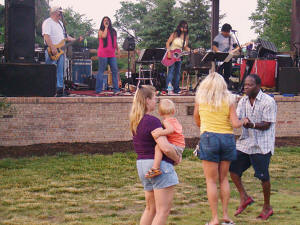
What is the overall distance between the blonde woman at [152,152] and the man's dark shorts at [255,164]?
1.71 meters

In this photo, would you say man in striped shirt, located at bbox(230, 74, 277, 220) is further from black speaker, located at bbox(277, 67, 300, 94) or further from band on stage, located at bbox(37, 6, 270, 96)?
black speaker, located at bbox(277, 67, 300, 94)

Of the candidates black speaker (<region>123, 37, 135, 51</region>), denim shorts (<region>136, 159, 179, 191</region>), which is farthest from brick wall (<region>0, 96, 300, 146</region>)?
denim shorts (<region>136, 159, 179, 191</region>)

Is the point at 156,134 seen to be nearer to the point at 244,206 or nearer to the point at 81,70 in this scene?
the point at 244,206

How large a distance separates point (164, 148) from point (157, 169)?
0.66 ft

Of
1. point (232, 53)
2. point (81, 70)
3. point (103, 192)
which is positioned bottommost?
point (103, 192)

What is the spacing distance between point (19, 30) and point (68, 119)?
2100 mm

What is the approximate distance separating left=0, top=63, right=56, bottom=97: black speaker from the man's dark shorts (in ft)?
19.3

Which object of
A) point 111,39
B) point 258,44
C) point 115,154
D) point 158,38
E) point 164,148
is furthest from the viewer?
point 158,38

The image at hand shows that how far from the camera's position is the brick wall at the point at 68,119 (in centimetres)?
1152

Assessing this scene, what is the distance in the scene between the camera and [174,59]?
48.0ft

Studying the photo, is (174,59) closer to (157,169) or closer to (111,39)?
(111,39)

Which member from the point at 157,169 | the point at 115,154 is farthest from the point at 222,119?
the point at 115,154

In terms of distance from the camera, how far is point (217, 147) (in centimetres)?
605

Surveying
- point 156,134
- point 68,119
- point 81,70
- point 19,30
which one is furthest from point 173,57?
point 156,134
